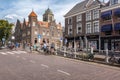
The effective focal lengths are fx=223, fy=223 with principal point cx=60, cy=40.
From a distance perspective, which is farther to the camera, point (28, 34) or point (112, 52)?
point (28, 34)

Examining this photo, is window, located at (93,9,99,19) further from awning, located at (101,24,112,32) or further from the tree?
the tree

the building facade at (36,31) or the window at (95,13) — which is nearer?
the window at (95,13)

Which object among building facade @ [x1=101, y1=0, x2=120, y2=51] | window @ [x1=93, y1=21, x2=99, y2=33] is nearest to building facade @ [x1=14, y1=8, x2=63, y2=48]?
window @ [x1=93, y1=21, x2=99, y2=33]

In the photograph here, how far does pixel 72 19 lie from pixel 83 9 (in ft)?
16.5

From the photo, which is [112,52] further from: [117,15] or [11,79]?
[117,15]

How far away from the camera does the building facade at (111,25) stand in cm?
3994

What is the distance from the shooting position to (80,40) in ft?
165

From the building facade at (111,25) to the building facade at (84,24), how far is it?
6.19 feet

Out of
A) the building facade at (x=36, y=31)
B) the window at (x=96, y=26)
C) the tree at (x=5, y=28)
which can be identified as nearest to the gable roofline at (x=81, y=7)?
the window at (x=96, y=26)

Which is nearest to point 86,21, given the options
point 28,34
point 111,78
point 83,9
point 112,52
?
point 83,9

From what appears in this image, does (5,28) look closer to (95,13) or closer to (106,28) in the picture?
(95,13)

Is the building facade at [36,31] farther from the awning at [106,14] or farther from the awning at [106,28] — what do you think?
the awning at [106,14]

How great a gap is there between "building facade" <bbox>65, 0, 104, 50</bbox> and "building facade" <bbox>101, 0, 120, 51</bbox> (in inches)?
74.3

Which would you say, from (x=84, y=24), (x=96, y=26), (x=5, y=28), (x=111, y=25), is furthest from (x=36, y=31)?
(x=111, y=25)
